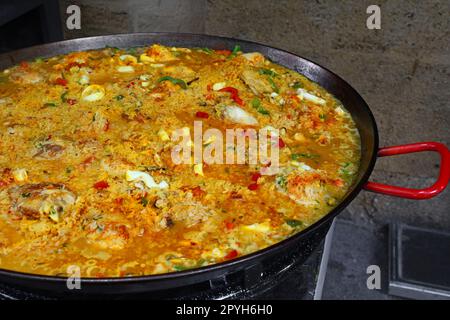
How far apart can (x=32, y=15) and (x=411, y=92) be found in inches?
117

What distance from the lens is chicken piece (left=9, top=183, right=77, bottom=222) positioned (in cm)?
171

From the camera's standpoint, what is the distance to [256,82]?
259 cm

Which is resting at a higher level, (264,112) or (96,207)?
(264,112)

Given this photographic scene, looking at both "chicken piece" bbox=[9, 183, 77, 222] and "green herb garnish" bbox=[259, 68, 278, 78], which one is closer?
"chicken piece" bbox=[9, 183, 77, 222]

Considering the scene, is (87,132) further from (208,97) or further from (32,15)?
(32,15)

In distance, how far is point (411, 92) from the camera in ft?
12.4

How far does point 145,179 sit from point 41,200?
1.32 ft

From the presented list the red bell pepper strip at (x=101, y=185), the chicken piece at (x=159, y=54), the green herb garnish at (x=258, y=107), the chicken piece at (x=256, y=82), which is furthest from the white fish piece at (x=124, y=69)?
the red bell pepper strip at (x=101, y=185)

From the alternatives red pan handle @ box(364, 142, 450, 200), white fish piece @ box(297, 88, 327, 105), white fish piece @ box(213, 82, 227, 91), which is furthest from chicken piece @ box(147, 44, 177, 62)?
red pan handle @ box(364, 142, 450, 200)

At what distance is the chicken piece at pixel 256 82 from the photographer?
101 inches

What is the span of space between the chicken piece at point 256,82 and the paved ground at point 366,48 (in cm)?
134

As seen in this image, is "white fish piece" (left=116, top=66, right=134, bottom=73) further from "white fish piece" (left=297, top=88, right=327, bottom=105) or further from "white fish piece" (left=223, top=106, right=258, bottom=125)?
"white fish piece" (left=297, top=88, right=327, bottom=105)

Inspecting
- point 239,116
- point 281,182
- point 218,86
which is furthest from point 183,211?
point 218,86

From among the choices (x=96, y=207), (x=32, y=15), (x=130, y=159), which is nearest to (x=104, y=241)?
(x=96, y=207)
